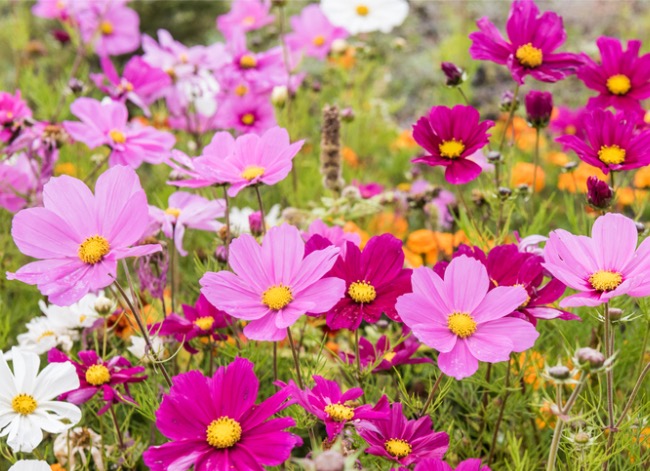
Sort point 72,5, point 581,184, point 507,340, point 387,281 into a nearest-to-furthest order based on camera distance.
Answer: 1. point 507,340
2. point 387,281
3. point 581,184
4. point 72,5

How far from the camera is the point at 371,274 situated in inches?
30.3

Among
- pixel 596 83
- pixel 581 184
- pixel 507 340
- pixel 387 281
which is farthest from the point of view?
pixel 581 184

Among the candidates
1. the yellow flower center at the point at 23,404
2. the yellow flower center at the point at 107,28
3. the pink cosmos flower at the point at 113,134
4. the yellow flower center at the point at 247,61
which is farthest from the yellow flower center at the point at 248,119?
the yellow flower center at the point at 23,404

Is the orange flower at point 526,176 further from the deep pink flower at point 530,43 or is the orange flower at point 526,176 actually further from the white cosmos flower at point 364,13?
the deep pink flower at point 530,43

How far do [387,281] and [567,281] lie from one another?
0.18m

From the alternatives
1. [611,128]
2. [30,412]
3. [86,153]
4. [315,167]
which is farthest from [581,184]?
[30,412]

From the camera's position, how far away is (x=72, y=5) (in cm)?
175

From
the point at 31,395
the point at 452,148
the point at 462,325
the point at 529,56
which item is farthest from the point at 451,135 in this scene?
the point at 31,395

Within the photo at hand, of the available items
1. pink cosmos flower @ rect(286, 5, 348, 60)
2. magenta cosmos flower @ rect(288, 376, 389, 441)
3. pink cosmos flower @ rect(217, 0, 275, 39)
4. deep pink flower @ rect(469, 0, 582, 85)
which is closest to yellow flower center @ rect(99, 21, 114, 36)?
pink cosmos flower @ rect(217, 0, 275, 39)

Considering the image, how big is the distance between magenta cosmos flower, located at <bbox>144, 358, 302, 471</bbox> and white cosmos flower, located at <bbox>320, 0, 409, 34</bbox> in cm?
129

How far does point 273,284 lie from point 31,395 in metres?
0.25

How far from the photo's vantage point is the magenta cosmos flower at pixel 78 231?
69cm

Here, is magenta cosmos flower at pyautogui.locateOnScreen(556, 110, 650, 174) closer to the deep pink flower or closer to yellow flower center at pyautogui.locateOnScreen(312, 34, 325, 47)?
the deep pink flower

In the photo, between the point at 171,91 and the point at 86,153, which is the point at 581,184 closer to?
the point at 171,91
